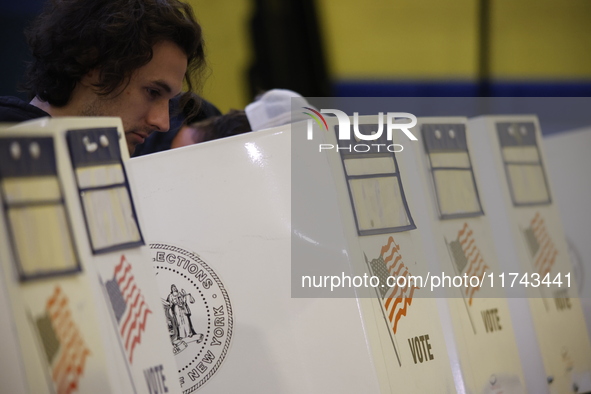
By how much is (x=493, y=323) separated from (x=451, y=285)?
0.39 ft

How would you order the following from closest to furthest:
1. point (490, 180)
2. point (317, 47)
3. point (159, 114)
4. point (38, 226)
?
point (38, 226) < point (490, 180) < point (159, 114) < point (317, 47)

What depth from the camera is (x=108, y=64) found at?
4.71 ft

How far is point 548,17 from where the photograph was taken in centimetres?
391

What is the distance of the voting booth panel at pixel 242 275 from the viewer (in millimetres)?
1042

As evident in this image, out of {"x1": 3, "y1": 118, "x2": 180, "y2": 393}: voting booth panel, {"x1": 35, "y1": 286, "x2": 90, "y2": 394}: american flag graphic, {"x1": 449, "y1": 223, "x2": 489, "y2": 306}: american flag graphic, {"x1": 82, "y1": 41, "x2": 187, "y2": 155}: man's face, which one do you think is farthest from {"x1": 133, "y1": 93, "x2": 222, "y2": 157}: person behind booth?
{"x1": 35, "y1": 286, "x2": 90, "y2": 394}: american flag graphic

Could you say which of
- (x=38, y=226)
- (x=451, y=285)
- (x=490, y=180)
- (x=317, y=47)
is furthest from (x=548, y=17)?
(x=38, y=226)

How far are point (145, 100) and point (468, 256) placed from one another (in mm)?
688

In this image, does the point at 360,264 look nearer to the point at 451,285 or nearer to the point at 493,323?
the point at 451,285

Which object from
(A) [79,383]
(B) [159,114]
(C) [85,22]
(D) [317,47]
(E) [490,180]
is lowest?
(A) [79,383]

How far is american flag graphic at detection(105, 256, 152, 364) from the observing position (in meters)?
0.78

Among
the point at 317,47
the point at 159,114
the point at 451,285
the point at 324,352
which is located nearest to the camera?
the point at 324,352

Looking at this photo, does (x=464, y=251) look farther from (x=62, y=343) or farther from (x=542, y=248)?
(x=62, y=343)

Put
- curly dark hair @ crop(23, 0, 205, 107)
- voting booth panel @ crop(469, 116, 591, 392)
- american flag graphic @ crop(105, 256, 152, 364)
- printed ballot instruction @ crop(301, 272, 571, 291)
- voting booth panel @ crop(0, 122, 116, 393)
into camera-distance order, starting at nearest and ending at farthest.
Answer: voting booth panel @ crop(0, 122, 116, 393)
american flag graphic @ crop(105, 256, 152, 364)
printed ballot instruction @ crop(301, 272, 571, 291)
voting booth panel @ crop(469, 116, 591, 392)
curly dark hair @ crop(23, 0, 205, 107)

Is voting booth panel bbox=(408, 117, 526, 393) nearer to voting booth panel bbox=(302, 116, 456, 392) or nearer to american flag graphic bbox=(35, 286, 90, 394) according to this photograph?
voting booth panel bbox=(302, 116, 456, 392)
